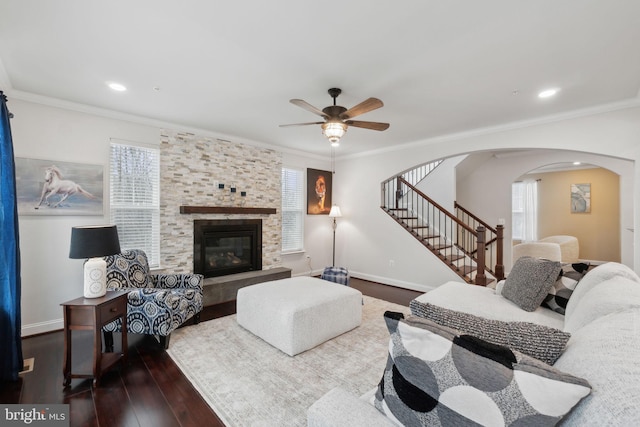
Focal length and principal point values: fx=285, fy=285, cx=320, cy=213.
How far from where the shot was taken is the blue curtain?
2.30 meters

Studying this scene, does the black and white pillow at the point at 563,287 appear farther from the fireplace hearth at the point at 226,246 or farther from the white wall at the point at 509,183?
the fireplace hearth at the point at 226,246

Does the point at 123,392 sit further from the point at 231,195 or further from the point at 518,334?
the point at 231,195

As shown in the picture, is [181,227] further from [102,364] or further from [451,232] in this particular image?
[451,232]

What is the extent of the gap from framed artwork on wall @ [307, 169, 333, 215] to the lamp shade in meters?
3.96

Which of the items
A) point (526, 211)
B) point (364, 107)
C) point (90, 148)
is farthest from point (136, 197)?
point (526, 211)

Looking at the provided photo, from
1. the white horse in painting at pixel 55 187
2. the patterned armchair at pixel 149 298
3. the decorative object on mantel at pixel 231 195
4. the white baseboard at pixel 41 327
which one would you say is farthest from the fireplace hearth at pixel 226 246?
the white baseboard at pixel 41 327

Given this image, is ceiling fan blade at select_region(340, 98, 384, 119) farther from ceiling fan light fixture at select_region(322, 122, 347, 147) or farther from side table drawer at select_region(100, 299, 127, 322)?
side table drawer at select_region(100, 299, 127, 322)

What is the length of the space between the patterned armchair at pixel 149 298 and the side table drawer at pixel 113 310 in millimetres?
216

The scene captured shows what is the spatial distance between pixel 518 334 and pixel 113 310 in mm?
2923

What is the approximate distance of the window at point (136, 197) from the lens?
3826 mm

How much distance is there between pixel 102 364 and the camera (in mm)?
2416

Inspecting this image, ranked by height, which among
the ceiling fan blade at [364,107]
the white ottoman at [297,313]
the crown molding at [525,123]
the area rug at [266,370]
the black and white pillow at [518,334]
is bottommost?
the area rug at [266,370]

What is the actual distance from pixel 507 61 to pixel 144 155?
4.44 m

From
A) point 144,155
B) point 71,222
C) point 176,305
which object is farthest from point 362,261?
point 71,222
